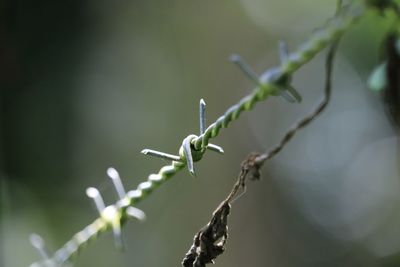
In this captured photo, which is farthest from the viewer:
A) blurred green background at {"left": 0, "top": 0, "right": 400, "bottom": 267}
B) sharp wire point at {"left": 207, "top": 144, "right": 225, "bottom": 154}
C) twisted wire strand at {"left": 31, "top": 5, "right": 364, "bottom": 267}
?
blurred green background at {"left": 0, "top": 0, "right": 400, "bottom": 267}

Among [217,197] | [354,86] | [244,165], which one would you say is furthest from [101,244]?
[244,165]

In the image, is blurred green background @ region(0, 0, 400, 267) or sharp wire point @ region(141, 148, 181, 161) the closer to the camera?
sharp wire point @ region(141, 148, 181, 161)

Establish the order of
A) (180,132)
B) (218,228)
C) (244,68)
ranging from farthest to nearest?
(180,132), (218,228), (244,68)

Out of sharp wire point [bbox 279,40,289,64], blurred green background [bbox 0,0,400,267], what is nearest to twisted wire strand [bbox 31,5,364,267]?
sharp wire point [bbox 279,40,289,64]

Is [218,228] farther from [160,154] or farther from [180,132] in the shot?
[180,132]

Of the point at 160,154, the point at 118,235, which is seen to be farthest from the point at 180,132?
the point at 160,154

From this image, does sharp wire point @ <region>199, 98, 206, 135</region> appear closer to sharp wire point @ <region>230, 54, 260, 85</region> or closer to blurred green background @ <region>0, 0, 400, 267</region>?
sharp wire point @ <region>230, 54, 260, 85</region>

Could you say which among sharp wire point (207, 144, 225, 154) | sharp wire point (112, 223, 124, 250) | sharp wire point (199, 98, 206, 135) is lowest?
sharp wire point (207, 144, 225, 154)
